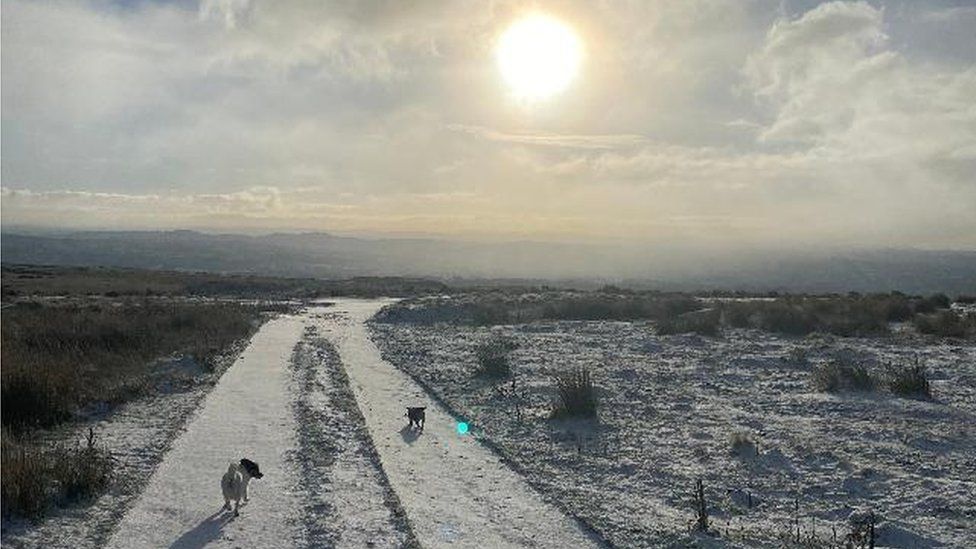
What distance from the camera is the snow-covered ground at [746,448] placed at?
10.1m

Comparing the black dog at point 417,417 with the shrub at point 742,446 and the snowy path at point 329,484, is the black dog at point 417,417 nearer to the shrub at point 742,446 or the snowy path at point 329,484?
the snowy path at point 329,484

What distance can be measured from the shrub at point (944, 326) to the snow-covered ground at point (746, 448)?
374cm


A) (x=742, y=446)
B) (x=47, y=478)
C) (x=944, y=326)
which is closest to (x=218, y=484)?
(x=47, y=478)

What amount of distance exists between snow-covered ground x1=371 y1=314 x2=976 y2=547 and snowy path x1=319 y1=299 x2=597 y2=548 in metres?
0.52

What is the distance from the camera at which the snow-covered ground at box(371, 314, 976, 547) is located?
10102mm

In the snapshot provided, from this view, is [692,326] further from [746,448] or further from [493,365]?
[746,448]

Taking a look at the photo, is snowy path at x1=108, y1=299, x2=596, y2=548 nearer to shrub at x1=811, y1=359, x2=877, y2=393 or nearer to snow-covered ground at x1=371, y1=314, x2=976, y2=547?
snow-covered ground at x1=371, y1=314, x2=976, y2=547

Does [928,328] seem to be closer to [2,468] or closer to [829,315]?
[829,315]

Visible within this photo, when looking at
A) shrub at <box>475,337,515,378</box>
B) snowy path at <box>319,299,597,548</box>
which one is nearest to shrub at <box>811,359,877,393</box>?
shrub at <box>475,337,515,378</box>

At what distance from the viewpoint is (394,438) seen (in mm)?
14391

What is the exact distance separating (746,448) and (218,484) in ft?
29.2

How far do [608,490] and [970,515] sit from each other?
4838 millimetres

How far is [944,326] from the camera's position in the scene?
30.1 m

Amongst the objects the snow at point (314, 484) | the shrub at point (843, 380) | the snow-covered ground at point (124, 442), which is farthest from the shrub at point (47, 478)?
the shrub at point (843, 380)
